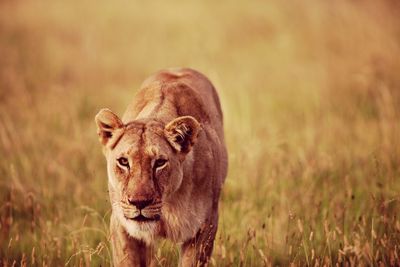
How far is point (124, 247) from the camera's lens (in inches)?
181

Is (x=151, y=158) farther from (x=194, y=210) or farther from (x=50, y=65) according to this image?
(x=50, y=65)

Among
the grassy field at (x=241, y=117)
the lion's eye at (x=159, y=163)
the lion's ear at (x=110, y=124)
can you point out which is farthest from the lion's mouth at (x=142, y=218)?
the lion's ear at (x=110, y=124)

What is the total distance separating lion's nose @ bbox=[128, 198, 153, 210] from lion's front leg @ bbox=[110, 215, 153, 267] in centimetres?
42

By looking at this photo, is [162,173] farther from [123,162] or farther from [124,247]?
[124,247]

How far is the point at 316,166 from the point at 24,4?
1030cm

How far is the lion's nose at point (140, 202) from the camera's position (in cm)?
414

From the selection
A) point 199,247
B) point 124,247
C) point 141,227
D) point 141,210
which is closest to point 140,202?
point 141,210

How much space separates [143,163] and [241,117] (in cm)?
485

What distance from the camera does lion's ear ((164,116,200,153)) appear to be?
448cm

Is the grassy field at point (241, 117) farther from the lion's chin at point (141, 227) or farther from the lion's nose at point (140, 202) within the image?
the lion's nose at point (140, 202)

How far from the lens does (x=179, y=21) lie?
562 inches

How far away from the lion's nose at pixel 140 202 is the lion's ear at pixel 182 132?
48 cm

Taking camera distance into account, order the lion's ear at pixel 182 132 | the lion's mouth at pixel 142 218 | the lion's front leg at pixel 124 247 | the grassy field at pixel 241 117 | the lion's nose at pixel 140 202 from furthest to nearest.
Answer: the grassy field at pixel 241 117, the lion's front leg at pixel 124 247, the lion's ear at pixel 182 132, the lion's mouth at pixel 142 218, the lion's nose at pixel 140 202

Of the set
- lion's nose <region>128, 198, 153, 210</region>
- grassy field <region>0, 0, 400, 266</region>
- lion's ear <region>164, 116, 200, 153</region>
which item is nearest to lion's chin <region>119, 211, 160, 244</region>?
lion's nose <region>128, 198, 153, 210</region>
